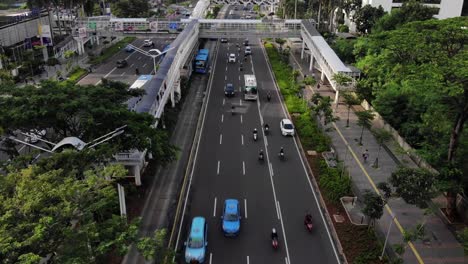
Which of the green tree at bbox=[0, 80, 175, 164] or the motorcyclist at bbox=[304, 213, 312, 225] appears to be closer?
the green tree at bbox=[0, 80, 175, 164]

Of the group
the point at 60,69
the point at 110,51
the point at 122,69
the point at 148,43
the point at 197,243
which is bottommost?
the point at 197,243

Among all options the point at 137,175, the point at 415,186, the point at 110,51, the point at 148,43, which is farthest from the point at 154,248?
the point at 148,43

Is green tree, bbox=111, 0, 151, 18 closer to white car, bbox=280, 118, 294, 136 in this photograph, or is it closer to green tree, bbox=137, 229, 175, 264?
white car, bbox=280, 118, 294, 136

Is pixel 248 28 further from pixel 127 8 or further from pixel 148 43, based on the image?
pixel 127 8

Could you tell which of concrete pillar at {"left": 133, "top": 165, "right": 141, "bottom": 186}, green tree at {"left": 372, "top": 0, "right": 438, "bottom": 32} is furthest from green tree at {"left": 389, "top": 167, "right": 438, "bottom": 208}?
green tree at {"left": 372, "top": 0, "right": 438, "bottom": 32}

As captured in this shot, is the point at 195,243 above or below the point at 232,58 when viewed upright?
below

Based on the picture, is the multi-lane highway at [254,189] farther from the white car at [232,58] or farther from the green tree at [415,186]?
the white car at [232,58]

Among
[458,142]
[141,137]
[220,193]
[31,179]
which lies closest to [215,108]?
[220,193]
